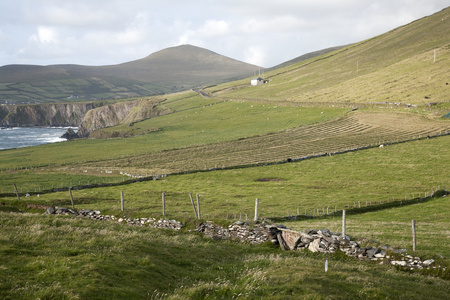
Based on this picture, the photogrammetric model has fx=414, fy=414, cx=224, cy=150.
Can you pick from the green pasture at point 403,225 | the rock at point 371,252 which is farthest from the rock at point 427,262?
the rock at point 371,252

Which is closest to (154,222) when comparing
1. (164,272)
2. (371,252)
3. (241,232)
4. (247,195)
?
(241,232)

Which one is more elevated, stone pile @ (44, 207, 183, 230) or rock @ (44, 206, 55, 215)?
rock @ (44, 206, 55, 215)

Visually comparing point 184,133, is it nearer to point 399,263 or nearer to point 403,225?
point 403,225

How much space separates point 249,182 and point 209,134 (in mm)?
64651

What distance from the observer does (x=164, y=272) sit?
59.4 ft

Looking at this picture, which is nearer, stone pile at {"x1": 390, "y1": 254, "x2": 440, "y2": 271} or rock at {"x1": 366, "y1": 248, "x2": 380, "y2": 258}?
stone pile at {"x1": 390, "y1": 254, "x2": 440, "y2": 271}

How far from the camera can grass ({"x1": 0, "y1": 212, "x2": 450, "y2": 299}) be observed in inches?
598

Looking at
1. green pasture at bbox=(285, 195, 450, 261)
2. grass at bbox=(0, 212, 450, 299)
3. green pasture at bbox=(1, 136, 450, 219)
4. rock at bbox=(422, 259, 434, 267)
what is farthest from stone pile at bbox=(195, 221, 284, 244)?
rock at bbox=(422, 259, 434, 267)

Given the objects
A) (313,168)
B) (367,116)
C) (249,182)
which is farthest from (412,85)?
(249,182)

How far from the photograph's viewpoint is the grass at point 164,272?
15.2m

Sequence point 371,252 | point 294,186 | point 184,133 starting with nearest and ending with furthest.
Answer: point 371,252, point 294,186, point 184,133

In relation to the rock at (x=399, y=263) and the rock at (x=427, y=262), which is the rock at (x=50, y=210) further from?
the rock at (x=427, y=262)

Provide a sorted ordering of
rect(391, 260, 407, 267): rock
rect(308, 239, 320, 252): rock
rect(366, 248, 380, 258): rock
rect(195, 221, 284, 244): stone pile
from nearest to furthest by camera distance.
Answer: rect(391, 260, 407, 267): rock → rect(366, 248, 380, 258): rock → rect(308, 239, 320, 252): rock → rect(195, 221, 284, 244): stone pile

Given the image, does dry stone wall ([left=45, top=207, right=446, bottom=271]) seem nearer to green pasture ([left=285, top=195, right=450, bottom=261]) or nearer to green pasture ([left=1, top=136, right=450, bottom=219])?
green pasture ([left=285, top=195, right=450, bottom=261])
